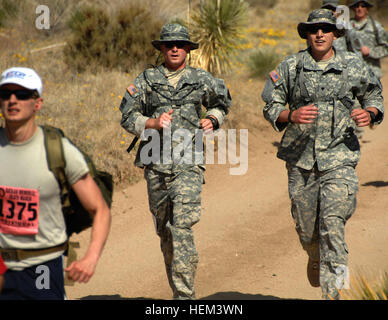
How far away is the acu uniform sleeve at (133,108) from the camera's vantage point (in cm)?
598

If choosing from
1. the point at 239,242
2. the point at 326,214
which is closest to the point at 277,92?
the point at 326,214

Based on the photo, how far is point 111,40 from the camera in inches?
605

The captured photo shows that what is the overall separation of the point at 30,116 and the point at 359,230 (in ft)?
18.1

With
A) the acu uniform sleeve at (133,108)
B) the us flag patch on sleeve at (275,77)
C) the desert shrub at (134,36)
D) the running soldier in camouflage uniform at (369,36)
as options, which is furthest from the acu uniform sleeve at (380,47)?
the acu uniform sleeve at (133,108)

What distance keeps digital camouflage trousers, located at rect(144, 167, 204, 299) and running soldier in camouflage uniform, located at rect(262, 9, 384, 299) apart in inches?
35.5

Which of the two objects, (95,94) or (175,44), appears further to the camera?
(95,94)

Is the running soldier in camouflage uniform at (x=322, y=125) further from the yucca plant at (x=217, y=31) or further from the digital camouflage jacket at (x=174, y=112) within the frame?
the yucca plant at (x=217, y=31)

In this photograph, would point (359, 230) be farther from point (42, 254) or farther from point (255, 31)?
point (255, 31)

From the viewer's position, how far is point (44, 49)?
648 inches

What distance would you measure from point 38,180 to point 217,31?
10924 millimetres

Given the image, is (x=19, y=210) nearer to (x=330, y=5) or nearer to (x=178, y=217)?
(x=178, y=217)

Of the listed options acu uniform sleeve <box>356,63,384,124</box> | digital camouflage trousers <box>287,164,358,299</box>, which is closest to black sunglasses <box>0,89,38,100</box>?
digital camouflage trousers <box>287,164,358,299</box>

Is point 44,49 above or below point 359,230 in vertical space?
above
